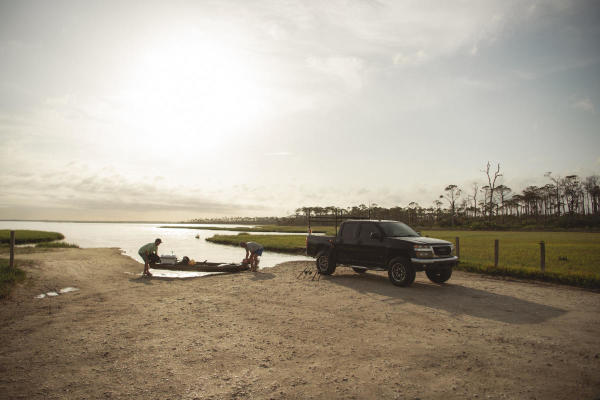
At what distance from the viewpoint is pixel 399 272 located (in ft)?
40.9

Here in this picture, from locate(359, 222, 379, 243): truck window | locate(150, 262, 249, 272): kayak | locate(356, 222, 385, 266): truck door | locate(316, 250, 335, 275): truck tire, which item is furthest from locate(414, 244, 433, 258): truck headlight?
locate(150, 262, 249, 272): kayak

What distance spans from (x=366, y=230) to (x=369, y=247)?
77 centimetres

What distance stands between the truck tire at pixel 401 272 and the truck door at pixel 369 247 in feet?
1.85

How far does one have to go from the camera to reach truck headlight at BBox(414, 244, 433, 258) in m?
11.8

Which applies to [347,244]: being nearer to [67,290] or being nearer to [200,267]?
[200,267]

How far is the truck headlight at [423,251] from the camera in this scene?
1182 cm

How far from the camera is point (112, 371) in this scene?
536 centimetres

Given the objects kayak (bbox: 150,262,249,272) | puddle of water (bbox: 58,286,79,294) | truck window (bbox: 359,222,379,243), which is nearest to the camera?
puddle of water (bbox: 58,286,79,294)

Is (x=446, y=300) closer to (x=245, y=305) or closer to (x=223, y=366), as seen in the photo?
(x=245, y=305)

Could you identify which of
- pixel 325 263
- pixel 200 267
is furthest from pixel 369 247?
pixel 200 267

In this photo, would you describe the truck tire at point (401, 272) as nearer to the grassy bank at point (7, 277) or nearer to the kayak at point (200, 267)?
the kayak at point (200, 267)

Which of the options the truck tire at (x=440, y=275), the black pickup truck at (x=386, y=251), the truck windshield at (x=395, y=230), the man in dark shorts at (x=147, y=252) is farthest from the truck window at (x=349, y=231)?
the man in dark shorts at (x=147, y=252)

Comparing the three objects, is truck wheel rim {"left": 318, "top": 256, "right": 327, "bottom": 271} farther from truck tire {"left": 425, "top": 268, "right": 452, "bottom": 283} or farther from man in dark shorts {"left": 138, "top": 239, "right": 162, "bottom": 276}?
man in dark shorts {"left": 138, "top": 239, "right": 162, "bottom": 276}

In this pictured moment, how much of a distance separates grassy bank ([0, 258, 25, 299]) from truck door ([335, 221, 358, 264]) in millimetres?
12007
